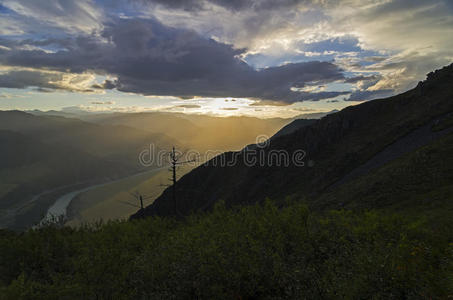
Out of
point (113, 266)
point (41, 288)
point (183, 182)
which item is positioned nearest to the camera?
point (41, 288)

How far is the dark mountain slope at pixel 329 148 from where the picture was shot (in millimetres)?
52219

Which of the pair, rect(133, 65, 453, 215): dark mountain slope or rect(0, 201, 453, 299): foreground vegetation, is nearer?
rect(0, 201, 453, 299): foreground vegetation

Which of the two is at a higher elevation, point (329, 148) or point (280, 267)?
point (329, 148)

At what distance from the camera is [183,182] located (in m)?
98.7

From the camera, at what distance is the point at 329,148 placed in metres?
67.6

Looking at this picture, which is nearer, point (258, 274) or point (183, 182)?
point (258, 274)

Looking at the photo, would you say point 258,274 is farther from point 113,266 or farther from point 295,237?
point 113,266

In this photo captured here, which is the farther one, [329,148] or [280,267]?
[329,148]

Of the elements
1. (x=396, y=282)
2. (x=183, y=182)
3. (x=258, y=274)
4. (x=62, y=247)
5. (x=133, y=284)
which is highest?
(x=396, y=282)

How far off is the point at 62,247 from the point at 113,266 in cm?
1259

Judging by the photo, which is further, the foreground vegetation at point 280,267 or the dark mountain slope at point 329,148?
the dark mountain slope at point 329,148

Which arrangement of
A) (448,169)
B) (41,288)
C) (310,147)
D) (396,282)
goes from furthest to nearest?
(310,147) → (448,169) → (41,288) → (396,282)

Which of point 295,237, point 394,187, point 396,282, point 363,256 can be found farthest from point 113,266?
point 394,187

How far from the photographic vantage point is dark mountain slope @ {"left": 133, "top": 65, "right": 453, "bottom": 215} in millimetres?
52219
